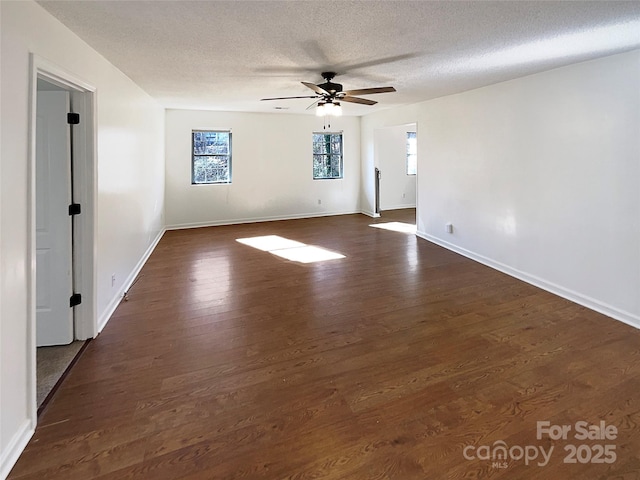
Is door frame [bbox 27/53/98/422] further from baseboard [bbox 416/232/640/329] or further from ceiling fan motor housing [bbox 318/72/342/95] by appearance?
baseboard [bbox 416/232/640/329]

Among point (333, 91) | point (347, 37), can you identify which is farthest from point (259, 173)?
point (347, 37)

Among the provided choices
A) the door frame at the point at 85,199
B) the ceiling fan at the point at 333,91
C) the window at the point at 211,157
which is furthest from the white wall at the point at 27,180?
the window at the point at 211,157

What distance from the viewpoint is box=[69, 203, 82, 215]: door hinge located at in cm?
280

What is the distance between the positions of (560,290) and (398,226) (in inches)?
158

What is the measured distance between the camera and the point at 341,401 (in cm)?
218

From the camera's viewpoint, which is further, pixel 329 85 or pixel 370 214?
pixel 370 214

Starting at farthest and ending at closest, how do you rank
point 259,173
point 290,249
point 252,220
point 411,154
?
point 411,154, point 252,220, point 259,173, point 290,249

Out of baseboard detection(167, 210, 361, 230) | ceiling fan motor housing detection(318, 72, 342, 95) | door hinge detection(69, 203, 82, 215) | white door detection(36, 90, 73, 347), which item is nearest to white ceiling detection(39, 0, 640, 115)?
ceiling fan motor housing detection(318, 72, 342, 95)

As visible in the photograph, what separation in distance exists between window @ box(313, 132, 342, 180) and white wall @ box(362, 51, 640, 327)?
3479mm

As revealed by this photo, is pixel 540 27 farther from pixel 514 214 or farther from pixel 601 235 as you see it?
pixel 514 214

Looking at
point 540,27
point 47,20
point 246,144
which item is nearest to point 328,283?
point 540,27

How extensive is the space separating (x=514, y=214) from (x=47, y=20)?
4763mm

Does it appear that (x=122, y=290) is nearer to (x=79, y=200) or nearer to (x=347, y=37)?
(x=79, y=200)

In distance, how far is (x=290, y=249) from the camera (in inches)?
232
